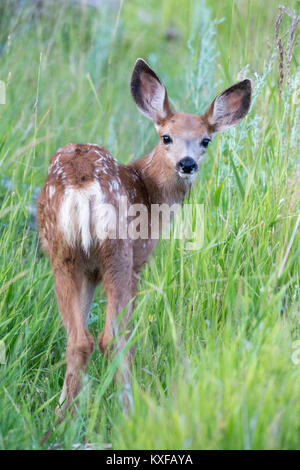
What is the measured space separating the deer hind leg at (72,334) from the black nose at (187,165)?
956 millimetres

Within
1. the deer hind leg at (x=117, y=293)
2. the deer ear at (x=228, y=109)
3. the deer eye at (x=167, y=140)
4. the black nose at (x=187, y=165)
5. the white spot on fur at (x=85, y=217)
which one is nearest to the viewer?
the white spot on fur at (x=85, y=217)

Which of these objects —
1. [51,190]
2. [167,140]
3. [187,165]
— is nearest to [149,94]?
[167,140]

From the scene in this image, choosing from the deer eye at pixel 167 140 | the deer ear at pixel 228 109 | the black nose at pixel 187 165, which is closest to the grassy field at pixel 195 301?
the deer ear at pixel 228 109

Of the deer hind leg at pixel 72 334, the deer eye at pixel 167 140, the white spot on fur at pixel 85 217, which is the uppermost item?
the deer eye at pixel 167 140

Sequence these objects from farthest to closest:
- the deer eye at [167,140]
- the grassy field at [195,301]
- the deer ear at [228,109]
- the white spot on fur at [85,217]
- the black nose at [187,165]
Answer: the deer ear at [228,109] < the deer eye at [167,140] < the black nose at [187,165] < the white spot on fur at [85,217] < the grassy field at [195,301]

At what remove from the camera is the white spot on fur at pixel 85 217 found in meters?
3.41

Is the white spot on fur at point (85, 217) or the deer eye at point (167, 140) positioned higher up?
the deer eye at point (167, 140)

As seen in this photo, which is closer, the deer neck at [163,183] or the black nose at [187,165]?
the black nose at [187,165]

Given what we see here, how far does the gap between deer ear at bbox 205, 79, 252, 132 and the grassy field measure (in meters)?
0.08

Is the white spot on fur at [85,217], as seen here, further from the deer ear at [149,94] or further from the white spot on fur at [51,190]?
the deer ear at [149,94]

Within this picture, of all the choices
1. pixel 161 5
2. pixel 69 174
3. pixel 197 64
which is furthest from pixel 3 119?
pixel 161 5


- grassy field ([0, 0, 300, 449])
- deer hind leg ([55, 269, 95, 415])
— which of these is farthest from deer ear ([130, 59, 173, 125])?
deer hind leg ([55, 269, 95, 415])

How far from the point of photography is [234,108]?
461 cm

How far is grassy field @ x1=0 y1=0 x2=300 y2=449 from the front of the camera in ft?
8.95
